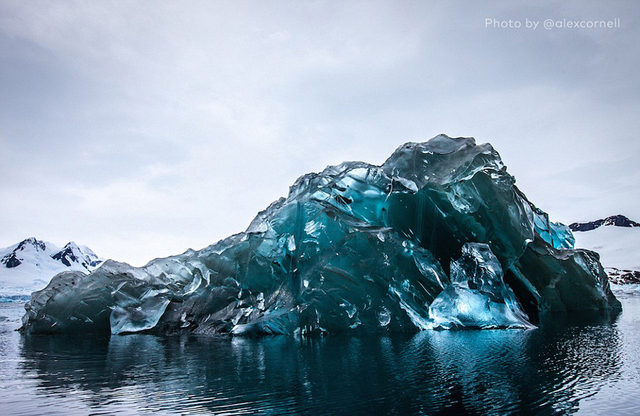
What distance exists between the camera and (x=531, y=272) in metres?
23.9

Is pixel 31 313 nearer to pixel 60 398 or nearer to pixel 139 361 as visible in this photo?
pixel 139 361

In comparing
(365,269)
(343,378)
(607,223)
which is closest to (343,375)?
(343,378)

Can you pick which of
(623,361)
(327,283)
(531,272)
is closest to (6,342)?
(327,283)

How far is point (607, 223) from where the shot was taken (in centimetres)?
14788

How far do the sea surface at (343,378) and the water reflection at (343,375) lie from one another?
0.02m

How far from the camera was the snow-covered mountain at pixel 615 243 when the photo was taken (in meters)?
95.1

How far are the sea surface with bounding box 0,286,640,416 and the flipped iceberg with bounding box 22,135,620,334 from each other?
3.84 meters

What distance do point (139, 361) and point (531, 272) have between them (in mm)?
20565

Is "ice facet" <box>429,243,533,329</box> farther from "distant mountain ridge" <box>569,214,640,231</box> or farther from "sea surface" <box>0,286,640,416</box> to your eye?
"distant mountain ridge" <box>569,214,640,231</box>

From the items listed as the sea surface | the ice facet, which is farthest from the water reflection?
the ice facet

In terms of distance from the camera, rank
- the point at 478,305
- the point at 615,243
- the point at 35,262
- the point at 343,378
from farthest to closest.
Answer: the point at 35,262
the point at 615,243
the point at 478,305
the point at 343,378

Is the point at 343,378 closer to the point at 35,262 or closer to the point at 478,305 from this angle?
the point at 478,305

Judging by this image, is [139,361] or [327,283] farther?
[327,283]

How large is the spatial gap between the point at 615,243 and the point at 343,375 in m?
142
